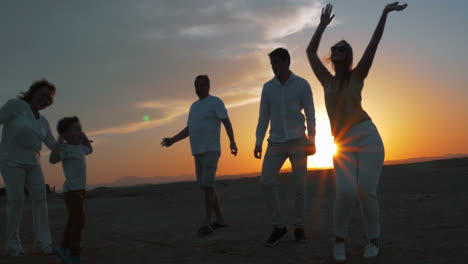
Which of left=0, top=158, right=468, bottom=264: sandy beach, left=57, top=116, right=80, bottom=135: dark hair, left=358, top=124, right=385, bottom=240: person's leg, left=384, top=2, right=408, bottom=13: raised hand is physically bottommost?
left=0, top=158, right=468, bottom=264: sandy beach

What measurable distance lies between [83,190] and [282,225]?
249cm

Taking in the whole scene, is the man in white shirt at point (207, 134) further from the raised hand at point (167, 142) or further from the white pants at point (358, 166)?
the white pants at point (358, 166)

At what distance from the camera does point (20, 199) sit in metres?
5.86

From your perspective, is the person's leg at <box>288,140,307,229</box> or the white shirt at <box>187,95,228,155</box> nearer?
the person's leg at <box>288,140,307,229</box>

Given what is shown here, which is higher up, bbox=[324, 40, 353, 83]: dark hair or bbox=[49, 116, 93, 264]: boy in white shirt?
bbox=[324, 40, 353, 83]: dark hair

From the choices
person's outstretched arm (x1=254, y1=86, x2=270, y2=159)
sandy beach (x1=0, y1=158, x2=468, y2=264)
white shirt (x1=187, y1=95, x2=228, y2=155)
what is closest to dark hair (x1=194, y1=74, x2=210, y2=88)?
white shirt (x1=187, y1=95, x2=228, y2=155)

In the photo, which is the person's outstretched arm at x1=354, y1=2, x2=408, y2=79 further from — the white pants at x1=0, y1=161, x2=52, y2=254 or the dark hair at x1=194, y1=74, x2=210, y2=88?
the white pants at x1=0, y1=161, x2=52, y2=254

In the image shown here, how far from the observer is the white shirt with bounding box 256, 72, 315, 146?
19.3ft

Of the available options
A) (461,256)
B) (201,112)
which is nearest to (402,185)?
(201,112)

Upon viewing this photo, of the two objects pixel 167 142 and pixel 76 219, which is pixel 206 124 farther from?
pixel 76 219

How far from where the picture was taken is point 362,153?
4.50 m

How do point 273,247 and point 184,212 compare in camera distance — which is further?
point 184,212

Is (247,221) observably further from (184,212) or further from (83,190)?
(83,190)

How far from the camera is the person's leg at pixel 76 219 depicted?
4.94 m
